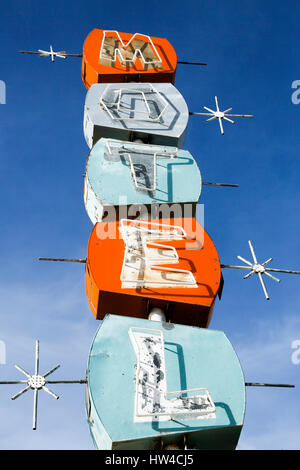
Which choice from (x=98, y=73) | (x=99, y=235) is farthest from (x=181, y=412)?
(x=98, y=73)

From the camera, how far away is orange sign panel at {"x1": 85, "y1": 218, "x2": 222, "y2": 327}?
16.8 m

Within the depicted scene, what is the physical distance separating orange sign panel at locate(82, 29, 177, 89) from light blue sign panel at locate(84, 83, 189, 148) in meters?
2.18

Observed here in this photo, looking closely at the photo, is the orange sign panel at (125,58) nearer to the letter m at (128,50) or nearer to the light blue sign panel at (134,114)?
the letter m at (128,50)

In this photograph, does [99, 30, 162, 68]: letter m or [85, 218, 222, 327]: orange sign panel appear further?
[99, 30, 162, 68]: letter m

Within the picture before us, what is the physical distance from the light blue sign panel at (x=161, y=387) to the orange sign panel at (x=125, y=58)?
54.0 feet

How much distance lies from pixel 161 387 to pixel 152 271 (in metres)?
4.47

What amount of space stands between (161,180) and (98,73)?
378 inches

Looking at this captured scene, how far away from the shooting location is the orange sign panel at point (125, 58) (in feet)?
92.4

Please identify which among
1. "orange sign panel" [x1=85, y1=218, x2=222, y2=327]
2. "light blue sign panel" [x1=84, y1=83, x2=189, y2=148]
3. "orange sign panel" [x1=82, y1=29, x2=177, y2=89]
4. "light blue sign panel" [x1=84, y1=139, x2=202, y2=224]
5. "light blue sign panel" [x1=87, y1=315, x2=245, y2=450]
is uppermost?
"orange sign panel" [x1=82, y1=29, x2=177, y2=89]

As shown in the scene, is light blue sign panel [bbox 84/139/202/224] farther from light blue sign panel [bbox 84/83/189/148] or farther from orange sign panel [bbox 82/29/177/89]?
orange sign panel [bbox 82/29/177/89]

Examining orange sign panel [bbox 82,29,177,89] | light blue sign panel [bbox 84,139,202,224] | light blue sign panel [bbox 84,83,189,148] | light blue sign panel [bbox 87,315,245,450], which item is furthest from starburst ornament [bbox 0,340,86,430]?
orange sign panel [bbox 82,29,177,89]

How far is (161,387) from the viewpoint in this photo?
46.0 ft

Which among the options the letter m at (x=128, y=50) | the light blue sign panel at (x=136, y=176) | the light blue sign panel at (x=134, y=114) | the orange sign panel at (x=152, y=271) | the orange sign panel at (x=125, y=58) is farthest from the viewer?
the letter m at (x=128, y=50)

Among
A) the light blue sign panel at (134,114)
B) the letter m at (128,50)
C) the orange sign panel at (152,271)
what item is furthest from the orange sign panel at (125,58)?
the orange sign panel at (152,271)
